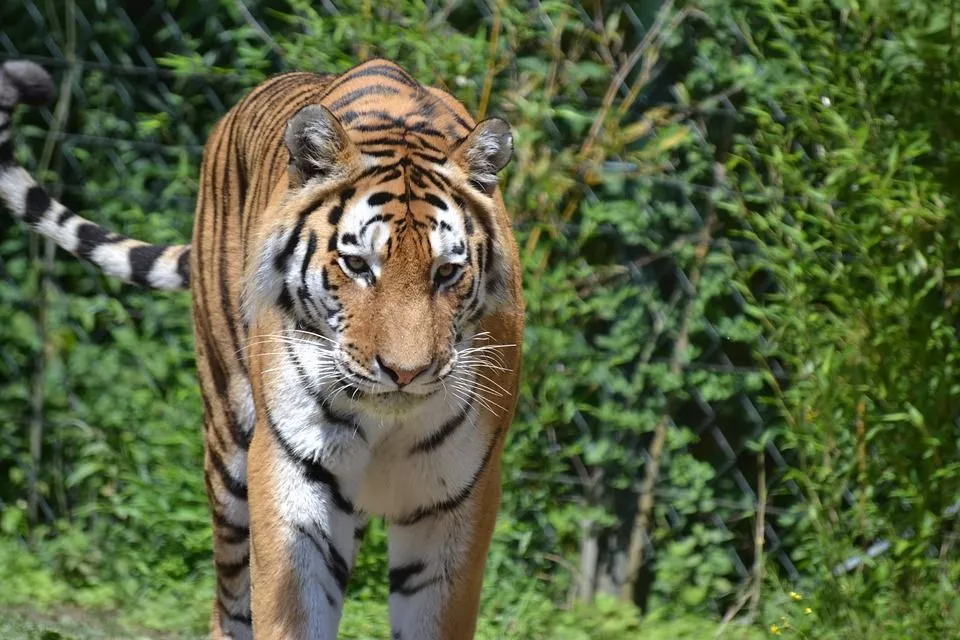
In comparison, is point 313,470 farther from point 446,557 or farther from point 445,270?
point 445,270

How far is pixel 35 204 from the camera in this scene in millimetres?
3811

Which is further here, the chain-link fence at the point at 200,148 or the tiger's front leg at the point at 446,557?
the chain-link fence at the point at 200,148

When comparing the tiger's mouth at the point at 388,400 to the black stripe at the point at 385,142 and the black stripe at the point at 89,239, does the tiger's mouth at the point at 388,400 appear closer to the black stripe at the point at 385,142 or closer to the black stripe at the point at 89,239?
the black stripe at the point at 385,142

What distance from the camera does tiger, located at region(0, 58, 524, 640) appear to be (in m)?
2.59

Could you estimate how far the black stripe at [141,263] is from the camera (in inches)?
147

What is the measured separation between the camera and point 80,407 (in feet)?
16.0

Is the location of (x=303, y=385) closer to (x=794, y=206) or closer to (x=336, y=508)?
(x=336, y=508)

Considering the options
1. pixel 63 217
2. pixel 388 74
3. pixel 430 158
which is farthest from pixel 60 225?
pixel 430 158

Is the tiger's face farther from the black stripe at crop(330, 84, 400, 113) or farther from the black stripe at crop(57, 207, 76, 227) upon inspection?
the black stripe at crop(57, 207, 76, 227)

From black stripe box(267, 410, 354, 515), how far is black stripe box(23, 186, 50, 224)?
1.37m

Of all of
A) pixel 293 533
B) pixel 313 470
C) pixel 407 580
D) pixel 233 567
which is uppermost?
pixel 313 470

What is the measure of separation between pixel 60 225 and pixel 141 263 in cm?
26

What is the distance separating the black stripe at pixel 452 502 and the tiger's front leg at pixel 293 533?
0.43 feet

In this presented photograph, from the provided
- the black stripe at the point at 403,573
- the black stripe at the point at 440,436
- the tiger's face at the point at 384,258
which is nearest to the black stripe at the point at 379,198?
the tiger's face at the point at 384,258
